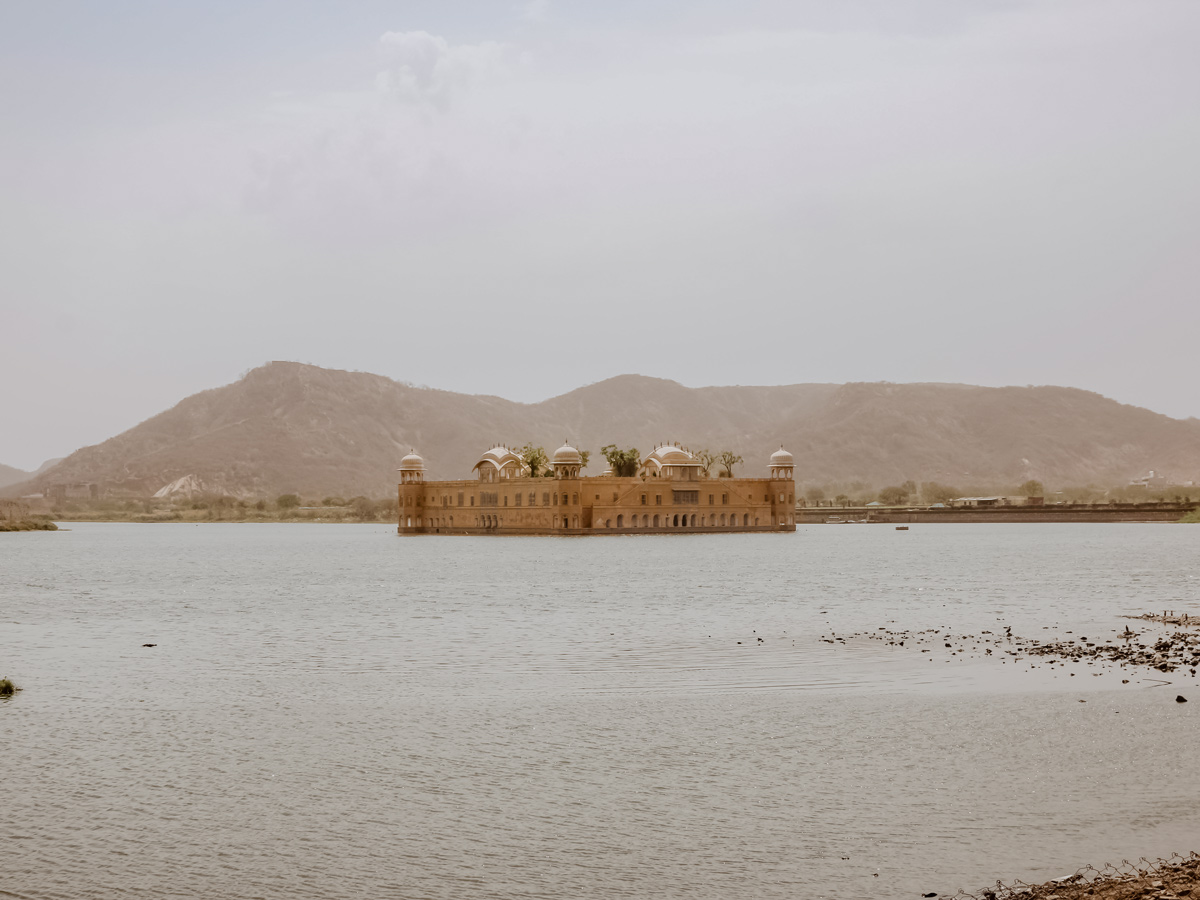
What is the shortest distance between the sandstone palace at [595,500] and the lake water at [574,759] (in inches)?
4157

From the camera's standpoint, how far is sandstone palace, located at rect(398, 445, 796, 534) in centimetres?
15288

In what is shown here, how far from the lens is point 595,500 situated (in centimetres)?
15350

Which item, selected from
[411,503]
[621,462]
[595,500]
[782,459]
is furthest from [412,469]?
[782,459]

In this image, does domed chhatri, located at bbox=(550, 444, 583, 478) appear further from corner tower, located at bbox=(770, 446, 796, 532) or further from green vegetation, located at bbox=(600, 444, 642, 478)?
corner tower, located at bbox=(770, 446, 796, 532)

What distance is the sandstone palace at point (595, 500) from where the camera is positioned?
15288 centimetres

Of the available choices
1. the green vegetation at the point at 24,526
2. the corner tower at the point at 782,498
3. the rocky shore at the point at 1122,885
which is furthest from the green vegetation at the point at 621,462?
the rocky shore at the point at 1122,885

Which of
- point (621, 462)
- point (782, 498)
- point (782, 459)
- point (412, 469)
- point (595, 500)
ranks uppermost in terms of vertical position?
point (782, 459)

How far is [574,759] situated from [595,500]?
13302 cm

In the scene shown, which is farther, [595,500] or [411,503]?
[411,503]

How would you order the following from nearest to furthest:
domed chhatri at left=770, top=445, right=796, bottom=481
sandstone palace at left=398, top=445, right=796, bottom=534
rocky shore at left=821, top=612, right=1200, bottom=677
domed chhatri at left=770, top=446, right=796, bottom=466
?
rocky shore at left=821, top=612, right=1200, bottom=677 → sandstone palace at left=398, top=445, right=796, bottom=534 → domed chhatri at left=770, top=446, right=796, bottom=466 → domed chhatri at left=770, top=445, right=796, bottom=481

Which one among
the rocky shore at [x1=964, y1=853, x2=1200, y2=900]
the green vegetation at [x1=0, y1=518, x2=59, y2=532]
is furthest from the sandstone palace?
the rocky shore at [x1=964, y1=853, x2=1200, y2=900]

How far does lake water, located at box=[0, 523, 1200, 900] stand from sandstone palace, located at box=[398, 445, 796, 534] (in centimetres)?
10560

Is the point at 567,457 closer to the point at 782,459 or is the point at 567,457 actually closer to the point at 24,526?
the point at 782,459

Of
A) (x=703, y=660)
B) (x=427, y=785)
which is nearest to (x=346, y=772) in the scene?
(x=427, y=785)
